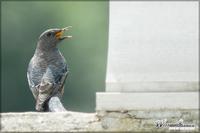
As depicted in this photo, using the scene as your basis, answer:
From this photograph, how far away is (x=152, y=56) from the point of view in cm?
1467

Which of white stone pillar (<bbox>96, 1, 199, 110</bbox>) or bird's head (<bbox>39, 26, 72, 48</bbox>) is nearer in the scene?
white stone pillar (<bbox>96, 1, 199, 110</bbox>)

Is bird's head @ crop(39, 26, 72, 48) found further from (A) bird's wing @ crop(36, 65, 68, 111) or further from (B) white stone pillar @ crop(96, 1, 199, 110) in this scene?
(B) white stone pillar @ crop(96, 1, 199, 110)

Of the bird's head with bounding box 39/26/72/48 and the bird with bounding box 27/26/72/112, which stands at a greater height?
the bird's head with bounding box 39/26/72/48

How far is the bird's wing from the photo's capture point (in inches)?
635

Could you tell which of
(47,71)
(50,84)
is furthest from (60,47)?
(50,84)

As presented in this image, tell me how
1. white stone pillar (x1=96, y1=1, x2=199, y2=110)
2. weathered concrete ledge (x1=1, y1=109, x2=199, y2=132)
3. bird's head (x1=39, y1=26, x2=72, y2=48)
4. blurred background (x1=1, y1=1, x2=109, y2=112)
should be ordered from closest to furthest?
weathered concrete ledge (x1=1, y1=109, x2=199, y2=132), white stone pillar (x1=96, y1=1, x2=199, y2=110), bird's head (x1=39, y1=26, x2=72, y2=48), blurred background (x1=1, y1=1, x2=109, y2=112)

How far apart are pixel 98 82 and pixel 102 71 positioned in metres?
1.41

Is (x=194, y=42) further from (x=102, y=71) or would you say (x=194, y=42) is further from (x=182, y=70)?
(x=102, y=71)

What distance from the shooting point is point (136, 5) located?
48.8 ft

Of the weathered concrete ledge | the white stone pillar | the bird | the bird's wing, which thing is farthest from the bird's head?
the weathered concrete ledge

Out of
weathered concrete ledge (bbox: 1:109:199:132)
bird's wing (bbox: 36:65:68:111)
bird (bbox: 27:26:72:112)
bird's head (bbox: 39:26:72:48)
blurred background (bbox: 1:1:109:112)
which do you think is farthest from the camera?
blurred background (bbox: 1:1:109:112)

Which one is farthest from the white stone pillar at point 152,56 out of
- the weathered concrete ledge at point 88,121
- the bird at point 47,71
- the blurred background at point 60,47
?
the blurred background at point 60,47

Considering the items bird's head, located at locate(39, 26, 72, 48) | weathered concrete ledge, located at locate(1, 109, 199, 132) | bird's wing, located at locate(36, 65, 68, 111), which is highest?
bird's head, located at locate(39, 26, 72, 48)

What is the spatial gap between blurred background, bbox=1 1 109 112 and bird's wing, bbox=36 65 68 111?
2152 cm
